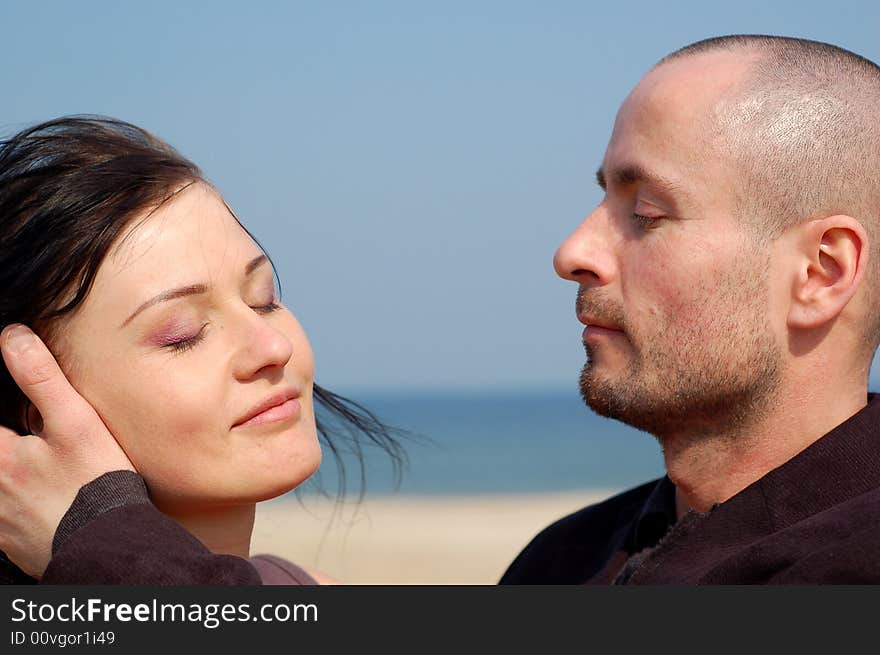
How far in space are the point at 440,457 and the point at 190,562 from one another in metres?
35.6

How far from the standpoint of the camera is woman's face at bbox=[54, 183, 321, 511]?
111 inches

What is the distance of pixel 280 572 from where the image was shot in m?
3.75

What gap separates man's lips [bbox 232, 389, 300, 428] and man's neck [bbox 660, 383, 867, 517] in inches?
46.8

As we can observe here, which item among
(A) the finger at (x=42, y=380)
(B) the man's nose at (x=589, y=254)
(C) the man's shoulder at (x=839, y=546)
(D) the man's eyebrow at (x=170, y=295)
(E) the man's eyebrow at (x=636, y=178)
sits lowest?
(C) the man's shoulder at (x=839, y=546)

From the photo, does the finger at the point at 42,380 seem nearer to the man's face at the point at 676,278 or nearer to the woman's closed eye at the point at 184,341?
the woman's closed eye at the point at 184,341

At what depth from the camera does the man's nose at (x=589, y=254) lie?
131 inches

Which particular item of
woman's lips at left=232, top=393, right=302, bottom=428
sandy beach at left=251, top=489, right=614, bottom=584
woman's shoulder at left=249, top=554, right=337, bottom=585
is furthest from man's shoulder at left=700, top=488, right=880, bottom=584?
sandy beach at left=251, top=489, right=614, bottom=584

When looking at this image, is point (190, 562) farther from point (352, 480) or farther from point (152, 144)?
point (352, 480)

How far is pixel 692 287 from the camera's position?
3186mm

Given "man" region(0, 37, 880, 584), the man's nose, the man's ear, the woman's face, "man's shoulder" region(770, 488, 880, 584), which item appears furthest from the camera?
the man's nose

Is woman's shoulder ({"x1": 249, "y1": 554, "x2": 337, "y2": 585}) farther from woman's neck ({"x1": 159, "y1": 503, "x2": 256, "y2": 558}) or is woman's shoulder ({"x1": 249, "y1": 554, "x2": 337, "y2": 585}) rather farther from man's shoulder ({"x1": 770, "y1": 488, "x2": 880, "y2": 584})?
man's shoulder ({"x1": 770, "y1": 488, "x2": 880, "y2": 584})

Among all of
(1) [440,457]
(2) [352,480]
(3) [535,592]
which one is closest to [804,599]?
(3) [535,592]

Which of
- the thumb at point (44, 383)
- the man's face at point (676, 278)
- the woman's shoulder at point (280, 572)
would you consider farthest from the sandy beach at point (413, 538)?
the thumb at point (44, 383)

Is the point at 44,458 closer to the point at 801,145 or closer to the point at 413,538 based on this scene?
the point at 801,145
